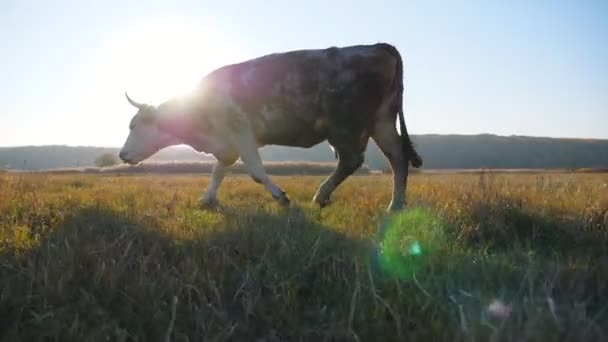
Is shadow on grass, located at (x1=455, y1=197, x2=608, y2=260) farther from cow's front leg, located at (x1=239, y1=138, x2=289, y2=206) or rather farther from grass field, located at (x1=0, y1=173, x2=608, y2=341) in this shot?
cow's front leg, located at (x1=239, y1=138, x2=289, y2=206)

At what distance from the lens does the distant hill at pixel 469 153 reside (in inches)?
5600

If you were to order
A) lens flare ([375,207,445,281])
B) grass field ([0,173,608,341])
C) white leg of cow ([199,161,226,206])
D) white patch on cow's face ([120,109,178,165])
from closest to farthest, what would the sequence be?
1. grass field ([0,173,608,341])
2. lens flare ([375,207,445,281])
3. white leg of cow ([199,161,226,206])
4. white patch on cow's face ([120,109,178,165])

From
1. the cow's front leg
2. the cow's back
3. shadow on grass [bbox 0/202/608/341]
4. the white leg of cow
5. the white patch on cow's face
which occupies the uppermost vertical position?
the cow's back

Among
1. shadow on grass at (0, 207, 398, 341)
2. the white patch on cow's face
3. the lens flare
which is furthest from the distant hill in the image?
shadow on grass at (0, 207, 398, 341)

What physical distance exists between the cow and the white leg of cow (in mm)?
44

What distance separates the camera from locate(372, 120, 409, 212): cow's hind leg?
24.1ft

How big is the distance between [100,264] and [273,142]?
4.77 m

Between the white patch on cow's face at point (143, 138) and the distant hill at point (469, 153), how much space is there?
125 meters

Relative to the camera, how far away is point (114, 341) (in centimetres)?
236

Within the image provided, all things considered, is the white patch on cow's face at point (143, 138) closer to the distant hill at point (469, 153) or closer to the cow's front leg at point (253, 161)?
the cow's front leg at point (253, 161)

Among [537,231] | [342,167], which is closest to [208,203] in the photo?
[342,167]

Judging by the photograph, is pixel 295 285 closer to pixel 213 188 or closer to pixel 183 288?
pixel 183 288

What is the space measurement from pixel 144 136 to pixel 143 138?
0.13 ft

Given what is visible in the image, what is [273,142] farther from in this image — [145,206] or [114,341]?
[114,341]
